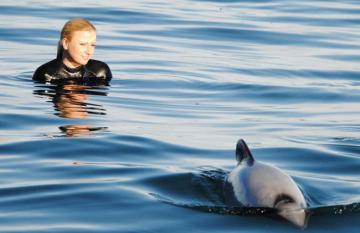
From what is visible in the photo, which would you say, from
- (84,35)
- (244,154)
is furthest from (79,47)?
(244,154)

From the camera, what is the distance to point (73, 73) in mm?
13836

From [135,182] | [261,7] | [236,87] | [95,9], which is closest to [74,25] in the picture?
[236,87]

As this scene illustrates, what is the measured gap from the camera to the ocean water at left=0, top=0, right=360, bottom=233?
768cm

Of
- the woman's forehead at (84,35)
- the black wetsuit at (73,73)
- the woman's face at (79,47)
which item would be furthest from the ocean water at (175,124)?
the woman's forehead at (84,35)

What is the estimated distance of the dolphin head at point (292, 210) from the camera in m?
7.21

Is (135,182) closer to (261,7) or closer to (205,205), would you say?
(205,205)

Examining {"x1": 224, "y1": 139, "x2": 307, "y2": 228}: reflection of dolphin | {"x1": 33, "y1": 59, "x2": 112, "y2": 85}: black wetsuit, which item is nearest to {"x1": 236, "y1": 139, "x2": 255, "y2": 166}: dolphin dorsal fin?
{"x1": 224, "y1": 139, "x2": 307, "y2": 228}: reflection of dolphin

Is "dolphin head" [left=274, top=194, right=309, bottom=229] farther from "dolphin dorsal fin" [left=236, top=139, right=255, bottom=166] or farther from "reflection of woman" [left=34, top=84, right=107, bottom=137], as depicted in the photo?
"reflection of woman" [left=34, top=84, right=107, bottom=137]

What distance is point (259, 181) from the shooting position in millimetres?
7461

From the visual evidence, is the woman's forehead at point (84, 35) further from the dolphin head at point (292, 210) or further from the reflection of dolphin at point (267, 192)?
the dolphin head at point (292, 210)

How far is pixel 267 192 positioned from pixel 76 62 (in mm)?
6871

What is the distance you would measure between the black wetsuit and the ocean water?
0.22m

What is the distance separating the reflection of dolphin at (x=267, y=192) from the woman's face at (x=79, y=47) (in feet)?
Result: 19.3

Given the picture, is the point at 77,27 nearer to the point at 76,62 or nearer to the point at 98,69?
the point at 76,62
